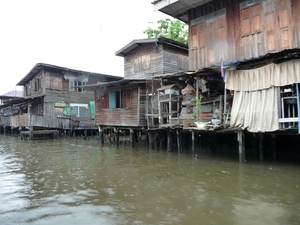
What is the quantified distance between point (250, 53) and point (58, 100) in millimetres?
19978

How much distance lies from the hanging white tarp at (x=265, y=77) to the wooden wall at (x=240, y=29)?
84.1 inches

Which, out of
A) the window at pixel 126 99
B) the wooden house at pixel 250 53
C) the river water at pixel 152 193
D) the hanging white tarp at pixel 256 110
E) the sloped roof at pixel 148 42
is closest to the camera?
the river water at pixel 152 193

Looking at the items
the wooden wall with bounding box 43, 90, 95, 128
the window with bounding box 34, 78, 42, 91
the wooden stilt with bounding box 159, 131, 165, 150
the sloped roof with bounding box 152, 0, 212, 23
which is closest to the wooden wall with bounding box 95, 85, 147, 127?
the wooden stilt with bounding box 159, 131, 165, 150

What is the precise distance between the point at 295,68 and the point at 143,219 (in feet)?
23.6

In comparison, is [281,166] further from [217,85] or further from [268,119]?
[217,85]

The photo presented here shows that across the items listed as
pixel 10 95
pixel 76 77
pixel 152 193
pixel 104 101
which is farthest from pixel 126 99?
pixel 10 95

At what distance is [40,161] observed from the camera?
12.3 m

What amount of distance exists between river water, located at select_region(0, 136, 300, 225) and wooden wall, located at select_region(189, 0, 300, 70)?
5.14m

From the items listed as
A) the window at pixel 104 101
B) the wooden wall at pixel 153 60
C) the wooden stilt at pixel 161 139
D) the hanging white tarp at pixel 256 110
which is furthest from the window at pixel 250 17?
the window at pixel 104 101

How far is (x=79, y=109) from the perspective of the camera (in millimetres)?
27641

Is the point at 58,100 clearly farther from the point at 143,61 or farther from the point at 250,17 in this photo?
the point at 250,17

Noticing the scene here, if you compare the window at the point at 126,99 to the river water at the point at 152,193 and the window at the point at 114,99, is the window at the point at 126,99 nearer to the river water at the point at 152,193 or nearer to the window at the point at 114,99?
the window at the point at 114,99

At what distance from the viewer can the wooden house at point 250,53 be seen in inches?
363

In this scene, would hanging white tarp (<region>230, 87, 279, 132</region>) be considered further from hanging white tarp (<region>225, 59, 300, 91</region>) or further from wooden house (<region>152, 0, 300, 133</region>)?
hanging white tarp (<region>225, 59, 300, 91</region>)
